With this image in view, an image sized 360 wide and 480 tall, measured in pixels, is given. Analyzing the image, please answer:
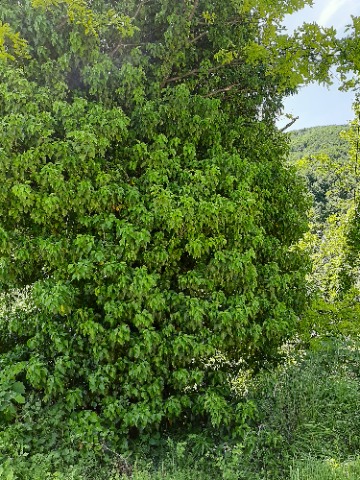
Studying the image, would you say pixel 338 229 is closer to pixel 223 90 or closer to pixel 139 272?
pixel 223 90

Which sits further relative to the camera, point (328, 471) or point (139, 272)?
point (139, 272)

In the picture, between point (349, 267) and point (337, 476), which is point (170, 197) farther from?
point (349, 267)

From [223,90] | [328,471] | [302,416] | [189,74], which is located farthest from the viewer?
[223,90]

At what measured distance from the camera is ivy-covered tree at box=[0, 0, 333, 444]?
16.9 ft

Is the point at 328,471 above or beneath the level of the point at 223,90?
beneath

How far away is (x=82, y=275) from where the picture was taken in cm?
498

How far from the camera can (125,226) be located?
518cm

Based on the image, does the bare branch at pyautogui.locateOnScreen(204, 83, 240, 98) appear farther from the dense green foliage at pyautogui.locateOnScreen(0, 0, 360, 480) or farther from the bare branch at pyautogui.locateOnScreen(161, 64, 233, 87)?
the dense green foliage at pyautogui.locateOnScreen(0, 0, 360, 480)

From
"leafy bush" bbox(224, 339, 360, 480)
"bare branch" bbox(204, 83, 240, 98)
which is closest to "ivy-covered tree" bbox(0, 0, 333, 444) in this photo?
"leafy bush" bbox(224, 339, 360, 480)

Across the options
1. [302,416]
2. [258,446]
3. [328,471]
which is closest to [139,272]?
[258,446]

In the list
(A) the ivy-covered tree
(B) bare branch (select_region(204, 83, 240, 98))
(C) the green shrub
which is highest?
(B) bare branch (select_region(204, 83, 240, 98))

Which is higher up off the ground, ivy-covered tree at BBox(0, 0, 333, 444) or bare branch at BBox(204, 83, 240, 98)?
bare branch at BBox(204, 83, 240, 98)

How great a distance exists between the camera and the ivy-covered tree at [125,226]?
16.9 ft

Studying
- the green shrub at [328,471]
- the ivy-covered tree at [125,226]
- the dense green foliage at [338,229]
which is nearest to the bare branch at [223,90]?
the ivy-covered tree at [125,226]
